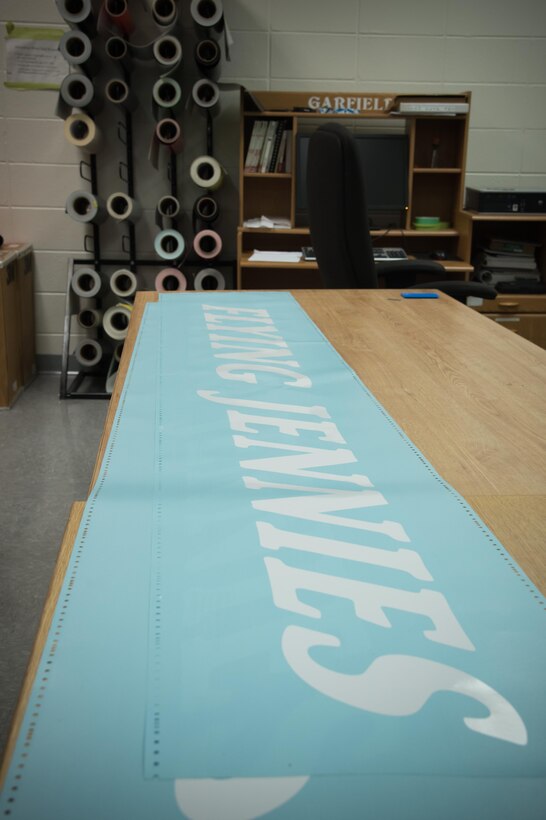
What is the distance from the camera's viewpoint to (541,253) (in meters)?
4.30

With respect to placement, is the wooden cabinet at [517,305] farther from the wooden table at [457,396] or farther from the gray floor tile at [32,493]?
the gray floor tile at [32,493]

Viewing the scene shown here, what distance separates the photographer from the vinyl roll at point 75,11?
3.85 meters

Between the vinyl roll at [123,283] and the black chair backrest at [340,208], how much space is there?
170 cm

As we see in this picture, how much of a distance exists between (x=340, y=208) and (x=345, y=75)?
2019mm

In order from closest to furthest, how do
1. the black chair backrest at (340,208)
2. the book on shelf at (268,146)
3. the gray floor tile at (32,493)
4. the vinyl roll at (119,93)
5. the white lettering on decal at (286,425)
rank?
the white lettering on decal at (286,425) < the gray floor tile at (32,493) < the black chair backrest at (340,208) < the vinyl roll at (119,93) < the book on shelf at (268,146)

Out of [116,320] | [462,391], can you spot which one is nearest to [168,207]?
[116,320]

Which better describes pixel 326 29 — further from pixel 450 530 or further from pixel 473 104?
pixel 450 530

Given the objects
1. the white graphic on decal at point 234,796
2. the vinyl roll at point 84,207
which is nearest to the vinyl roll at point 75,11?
the vinyl roll at point 84,207

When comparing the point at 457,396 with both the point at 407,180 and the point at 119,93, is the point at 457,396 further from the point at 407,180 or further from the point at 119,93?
the point at 119,93

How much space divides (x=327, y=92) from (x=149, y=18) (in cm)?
98

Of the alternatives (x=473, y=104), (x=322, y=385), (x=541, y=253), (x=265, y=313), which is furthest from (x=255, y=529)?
(x=473, y=104)

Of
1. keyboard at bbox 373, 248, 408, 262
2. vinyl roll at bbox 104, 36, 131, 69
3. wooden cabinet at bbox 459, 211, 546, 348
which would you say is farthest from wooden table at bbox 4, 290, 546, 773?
vinyl roll at bbox 104, 36, 131, 69

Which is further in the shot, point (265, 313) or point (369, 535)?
point (265, 313)

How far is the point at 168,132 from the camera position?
4098mm
